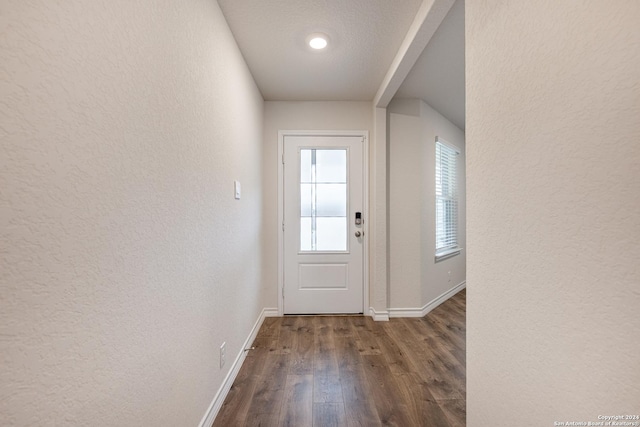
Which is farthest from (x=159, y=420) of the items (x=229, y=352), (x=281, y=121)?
(x=281, y=121)

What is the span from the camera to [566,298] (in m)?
0.76

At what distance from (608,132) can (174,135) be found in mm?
1396

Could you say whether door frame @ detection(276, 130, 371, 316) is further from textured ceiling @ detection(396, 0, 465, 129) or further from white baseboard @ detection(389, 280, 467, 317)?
textured ceiling @ detection(396, 0, 465, 129)

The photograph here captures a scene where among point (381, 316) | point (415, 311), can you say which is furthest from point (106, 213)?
point (415, 311)

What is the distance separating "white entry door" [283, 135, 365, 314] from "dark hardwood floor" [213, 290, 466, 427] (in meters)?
→ 0.34

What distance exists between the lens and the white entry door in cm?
324

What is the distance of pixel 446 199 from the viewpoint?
3.87m

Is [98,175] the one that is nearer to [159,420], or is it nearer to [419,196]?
[159,420]

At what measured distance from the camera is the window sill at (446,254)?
3.53 m

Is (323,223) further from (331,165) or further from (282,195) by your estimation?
(331,165)

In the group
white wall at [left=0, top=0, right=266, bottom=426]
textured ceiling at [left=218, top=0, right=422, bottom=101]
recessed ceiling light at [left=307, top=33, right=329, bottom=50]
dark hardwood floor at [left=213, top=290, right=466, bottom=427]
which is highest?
textured ceiling at [left=218, top=0, right=422, bottom=101]

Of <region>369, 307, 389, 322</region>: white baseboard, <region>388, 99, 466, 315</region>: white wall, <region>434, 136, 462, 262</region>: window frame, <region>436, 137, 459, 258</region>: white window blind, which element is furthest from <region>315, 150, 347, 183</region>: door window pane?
<region>369, 307, 389, 322</region>: white baseboard

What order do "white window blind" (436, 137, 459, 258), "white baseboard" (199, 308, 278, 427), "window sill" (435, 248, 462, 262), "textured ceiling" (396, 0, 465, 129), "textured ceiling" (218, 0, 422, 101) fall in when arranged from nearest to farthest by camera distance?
1. "white baseboard" (199, 308, 278, 427)
2. "textured ceiling" (218, 0, 422, 101)
3. "textured ceiling" (396, 0, 465, 129)
4. "window sill" (435, 248, 462, 262)
5. "white window blind" (436, 137, 459, 258)

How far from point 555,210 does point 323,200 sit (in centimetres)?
255
